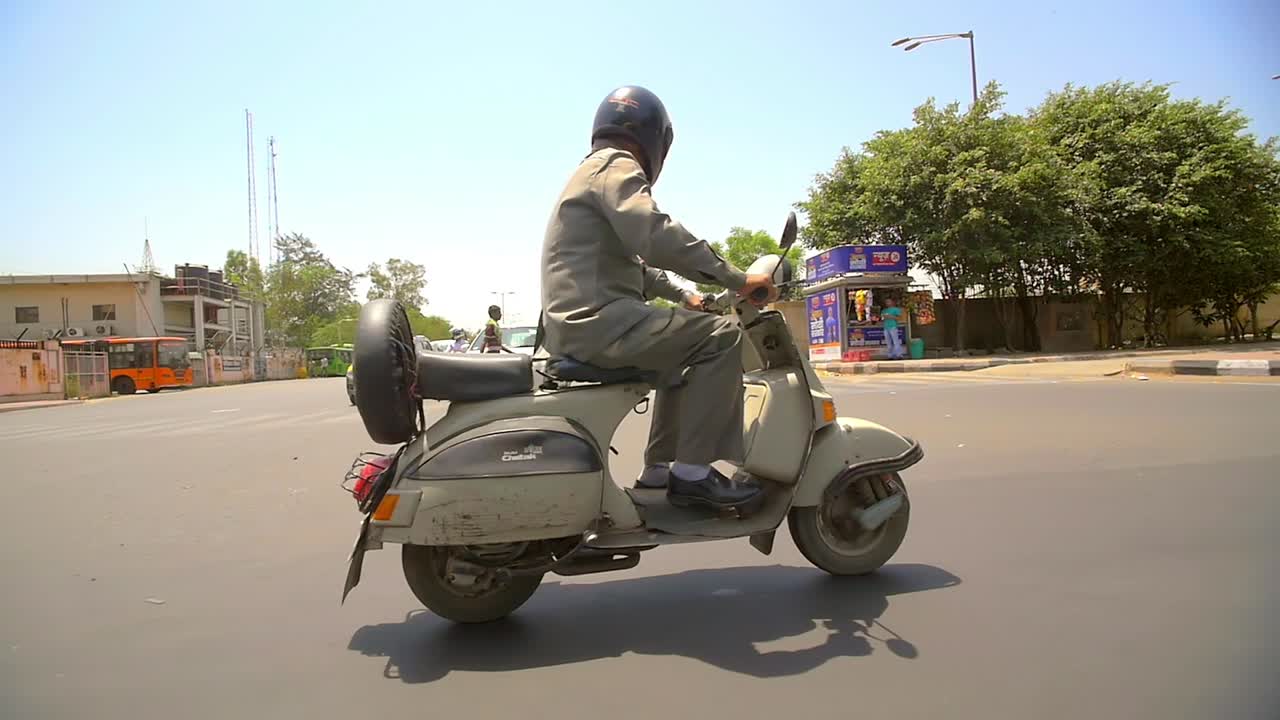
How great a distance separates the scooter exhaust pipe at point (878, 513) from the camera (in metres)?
3.20

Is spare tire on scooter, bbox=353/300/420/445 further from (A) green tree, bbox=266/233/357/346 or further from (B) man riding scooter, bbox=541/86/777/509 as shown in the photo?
(A) green tree, bbox=266/233/357/346

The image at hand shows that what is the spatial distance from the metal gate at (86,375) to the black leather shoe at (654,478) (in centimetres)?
3338

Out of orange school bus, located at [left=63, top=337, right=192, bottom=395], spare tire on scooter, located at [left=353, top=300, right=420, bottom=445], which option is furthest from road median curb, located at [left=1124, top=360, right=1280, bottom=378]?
orange school bus, located at [left=63, top=337, right=192, bottom=395]

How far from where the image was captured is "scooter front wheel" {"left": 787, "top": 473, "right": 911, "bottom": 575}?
3.27 m

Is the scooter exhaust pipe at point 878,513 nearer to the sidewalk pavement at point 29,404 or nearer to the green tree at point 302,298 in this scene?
the sidewalk pavement at point 29,404

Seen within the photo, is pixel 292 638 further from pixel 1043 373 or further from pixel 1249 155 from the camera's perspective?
pixel 1249 155

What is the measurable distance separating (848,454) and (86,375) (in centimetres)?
3769

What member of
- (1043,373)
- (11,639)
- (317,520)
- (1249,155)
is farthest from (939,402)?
(1249,155)

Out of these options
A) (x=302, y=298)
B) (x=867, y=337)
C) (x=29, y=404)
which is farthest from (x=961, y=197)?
(x=302, y=298)

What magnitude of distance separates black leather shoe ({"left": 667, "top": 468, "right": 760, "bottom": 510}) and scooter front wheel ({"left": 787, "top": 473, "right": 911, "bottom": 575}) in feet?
1.08

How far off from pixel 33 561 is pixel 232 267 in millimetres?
90293

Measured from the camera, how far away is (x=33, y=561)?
4.34 m

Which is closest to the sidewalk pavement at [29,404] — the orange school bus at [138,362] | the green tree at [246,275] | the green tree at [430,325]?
the orange school bus at [138,362]

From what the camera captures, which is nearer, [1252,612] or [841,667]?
[841,667]
